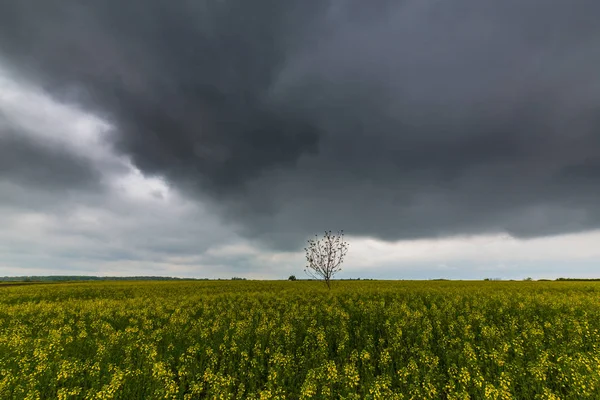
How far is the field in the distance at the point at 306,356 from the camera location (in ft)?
32.9

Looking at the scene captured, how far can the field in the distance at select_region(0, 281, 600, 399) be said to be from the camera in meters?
10.0

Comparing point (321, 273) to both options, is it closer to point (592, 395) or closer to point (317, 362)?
point (317, 362)

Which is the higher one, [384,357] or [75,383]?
[384,357]

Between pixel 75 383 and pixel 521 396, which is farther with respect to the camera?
pixel 75 383

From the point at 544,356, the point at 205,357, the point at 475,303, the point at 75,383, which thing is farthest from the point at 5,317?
the point at 475,303

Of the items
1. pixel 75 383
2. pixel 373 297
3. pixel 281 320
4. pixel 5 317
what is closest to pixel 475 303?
pixel 373 297

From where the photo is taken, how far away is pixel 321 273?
54.6 m

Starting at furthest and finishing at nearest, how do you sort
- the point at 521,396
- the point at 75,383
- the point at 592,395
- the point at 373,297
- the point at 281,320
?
1. the point at 373,297
2. the point at 281,320
3. the point at 75,383
4. the point at 521,396
5. the point at 592,395

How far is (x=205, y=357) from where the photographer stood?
14.3m

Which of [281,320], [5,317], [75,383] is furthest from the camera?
[5,317]

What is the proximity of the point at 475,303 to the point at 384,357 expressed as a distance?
59.3ft

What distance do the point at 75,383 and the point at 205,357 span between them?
5.15 meters

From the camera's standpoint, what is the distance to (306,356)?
13641 millimetres

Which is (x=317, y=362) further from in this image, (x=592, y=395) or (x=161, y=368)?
(x=592, y=395)
